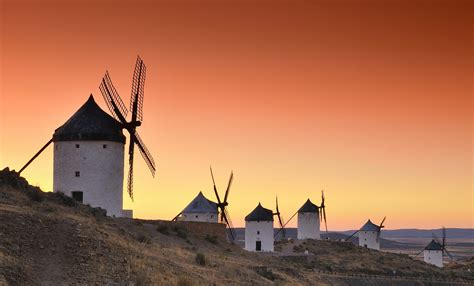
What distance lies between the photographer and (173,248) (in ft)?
114

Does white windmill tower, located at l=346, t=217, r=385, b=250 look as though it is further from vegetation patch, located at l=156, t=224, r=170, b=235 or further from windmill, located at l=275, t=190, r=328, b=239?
vegetation patch, located at l=156, t=224, r=170, b=235

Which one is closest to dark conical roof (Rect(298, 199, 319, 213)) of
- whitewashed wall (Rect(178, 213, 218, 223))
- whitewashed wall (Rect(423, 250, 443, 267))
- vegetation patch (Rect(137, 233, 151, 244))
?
whitewashed wall (Rect(423, 250, 443, 267))

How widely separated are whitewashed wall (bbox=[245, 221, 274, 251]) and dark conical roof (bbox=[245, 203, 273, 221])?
0.40 meters

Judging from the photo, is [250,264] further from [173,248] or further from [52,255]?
[52,255]

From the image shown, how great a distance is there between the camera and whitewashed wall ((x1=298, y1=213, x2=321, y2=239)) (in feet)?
274

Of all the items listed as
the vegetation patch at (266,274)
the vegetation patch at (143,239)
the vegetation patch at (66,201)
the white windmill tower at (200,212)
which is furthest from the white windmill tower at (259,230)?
the vegetation patch at (66,201)

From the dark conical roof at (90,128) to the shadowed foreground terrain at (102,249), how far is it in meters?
5.11

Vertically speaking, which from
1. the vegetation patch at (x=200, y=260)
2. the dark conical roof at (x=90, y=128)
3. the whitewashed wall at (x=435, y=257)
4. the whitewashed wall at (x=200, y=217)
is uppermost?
the dark conical roof at (x=90, y=128)

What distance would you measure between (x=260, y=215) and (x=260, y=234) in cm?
190

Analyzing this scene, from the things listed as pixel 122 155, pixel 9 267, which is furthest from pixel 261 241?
pixel 9 267

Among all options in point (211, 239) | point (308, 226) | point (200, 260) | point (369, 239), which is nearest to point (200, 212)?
point (211, 239)

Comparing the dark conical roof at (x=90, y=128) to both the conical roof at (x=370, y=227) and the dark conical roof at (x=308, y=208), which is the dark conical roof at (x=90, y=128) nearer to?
the dark conical roof at (x=308, y=208)

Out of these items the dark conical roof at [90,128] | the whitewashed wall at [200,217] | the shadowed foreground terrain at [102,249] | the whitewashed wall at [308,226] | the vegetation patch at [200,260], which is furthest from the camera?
the whitewashed wall at [308,226]

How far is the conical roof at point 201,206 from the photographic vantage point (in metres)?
64.8
